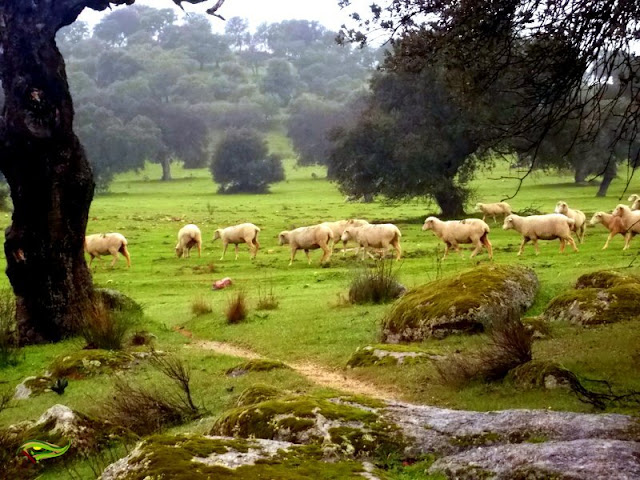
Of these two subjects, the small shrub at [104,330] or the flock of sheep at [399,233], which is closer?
the small shrub at [104,330]

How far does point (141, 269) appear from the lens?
95.5 feet

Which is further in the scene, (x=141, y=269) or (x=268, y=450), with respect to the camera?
(x=141, y=269)

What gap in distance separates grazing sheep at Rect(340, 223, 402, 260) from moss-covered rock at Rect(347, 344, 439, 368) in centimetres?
1515

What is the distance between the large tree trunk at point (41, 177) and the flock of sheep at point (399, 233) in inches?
491

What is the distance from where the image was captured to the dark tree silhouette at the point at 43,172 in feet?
49.7

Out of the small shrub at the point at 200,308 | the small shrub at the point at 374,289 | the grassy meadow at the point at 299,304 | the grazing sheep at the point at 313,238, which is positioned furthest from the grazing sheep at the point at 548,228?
the small shrub at the point at 200,308

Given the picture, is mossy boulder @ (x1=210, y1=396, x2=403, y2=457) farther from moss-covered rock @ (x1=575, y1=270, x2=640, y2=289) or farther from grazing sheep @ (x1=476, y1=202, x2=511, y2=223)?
grazing sheep @ (x1=476, y1=202, x2=511, y2=223)

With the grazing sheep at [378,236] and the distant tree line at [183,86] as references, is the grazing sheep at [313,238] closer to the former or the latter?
the grazing sheep at [378,236]

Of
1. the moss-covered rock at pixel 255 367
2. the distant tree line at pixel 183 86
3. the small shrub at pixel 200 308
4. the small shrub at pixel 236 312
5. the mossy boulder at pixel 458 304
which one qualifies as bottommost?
the small shrub at pixel 200 308

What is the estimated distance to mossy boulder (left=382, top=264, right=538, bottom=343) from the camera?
41.5 ft

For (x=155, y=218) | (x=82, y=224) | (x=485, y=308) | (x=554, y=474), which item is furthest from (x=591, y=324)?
(x=155, y=218)

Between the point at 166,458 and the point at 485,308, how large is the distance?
28.1 feet

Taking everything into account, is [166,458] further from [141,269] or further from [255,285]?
[141,269]

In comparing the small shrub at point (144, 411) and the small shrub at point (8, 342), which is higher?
the small shrub at point (144, 411)
